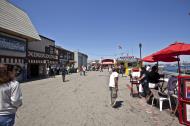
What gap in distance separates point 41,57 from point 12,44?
34.7 feet

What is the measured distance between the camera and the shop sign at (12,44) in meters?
23.2

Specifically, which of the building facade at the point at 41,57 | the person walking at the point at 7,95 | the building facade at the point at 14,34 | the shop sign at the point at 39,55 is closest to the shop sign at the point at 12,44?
the building facade at the point at 14,34

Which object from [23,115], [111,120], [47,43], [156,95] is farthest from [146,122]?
[47,43]

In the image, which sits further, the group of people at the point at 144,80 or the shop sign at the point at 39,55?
the shop sign at the point at 39,55

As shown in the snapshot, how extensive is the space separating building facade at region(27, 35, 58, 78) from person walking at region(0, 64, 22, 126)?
28.1 m

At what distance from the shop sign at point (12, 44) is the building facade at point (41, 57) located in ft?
8.38

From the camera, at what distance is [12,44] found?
25344 millimetres

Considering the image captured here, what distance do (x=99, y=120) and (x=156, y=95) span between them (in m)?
3.08

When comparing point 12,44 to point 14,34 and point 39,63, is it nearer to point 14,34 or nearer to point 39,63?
point 14,34

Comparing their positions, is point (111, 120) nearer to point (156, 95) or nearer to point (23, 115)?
point (156, 95)

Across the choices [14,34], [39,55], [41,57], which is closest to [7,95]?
[14,34]

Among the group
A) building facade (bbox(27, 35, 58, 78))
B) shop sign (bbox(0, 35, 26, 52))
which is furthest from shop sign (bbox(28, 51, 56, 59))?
shop sign (bbox(0, 35, 26, 52))

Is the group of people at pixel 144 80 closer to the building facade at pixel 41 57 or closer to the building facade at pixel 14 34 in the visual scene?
the building facade at pixel 14 34

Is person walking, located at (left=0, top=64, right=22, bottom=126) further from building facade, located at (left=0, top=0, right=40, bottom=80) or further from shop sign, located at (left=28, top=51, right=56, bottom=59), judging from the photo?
shop sign, located at (left=28, top=51, right=56, bottom=59)
